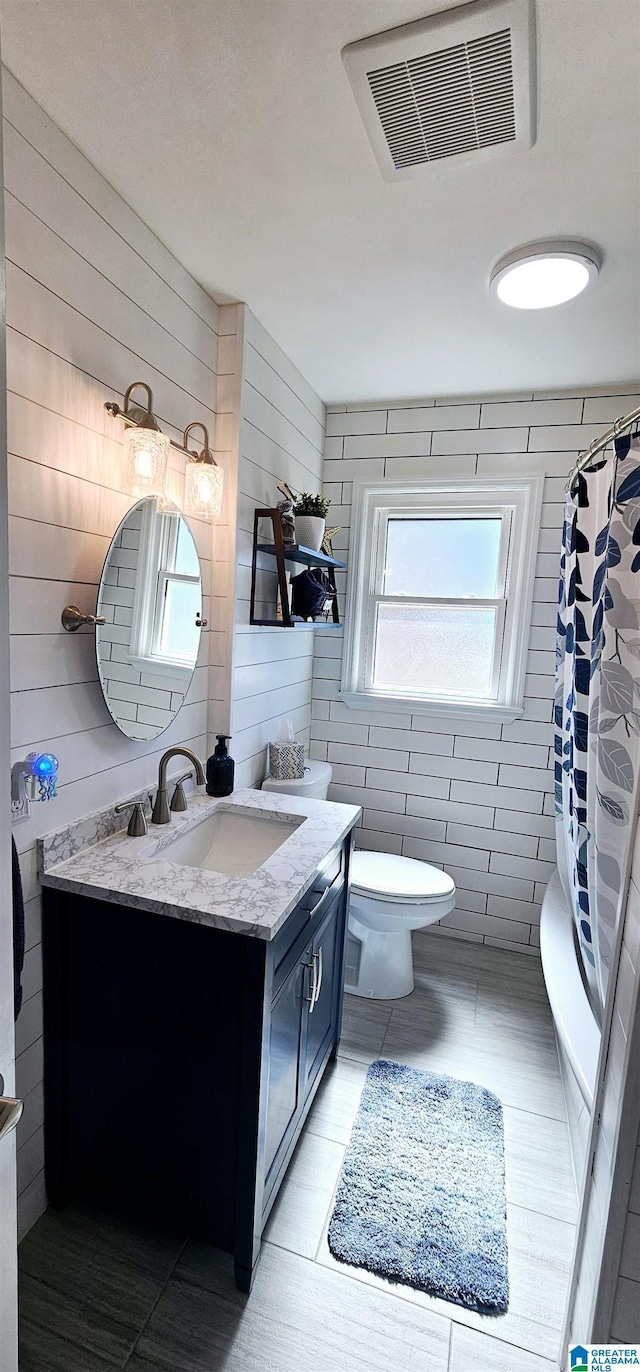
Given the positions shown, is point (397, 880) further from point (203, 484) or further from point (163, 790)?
point (203, 484)

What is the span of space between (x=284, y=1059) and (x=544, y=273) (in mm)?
2195

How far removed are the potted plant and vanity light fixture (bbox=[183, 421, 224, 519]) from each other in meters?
0.54

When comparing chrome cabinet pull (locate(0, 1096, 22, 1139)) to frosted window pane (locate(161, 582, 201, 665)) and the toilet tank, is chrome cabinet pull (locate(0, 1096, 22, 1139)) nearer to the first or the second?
frosted window pane (locate(161, 582, 201, 665))

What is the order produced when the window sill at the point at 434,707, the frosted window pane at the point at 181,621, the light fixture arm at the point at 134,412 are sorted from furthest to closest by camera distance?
1. the window sill at the point at 434,707
2. the frosted window pane at the point at 181,621
3. the light fixture arm at the point at 134,412

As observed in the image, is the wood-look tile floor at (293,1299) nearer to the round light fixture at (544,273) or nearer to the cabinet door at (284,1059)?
the cabinet door at (284,1059)

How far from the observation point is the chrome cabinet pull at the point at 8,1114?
609 mm

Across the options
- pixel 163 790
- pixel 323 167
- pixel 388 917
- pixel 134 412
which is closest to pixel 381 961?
pixel 388 917

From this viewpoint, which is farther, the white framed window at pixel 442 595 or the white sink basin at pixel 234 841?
the white framed window at pixel 442 595

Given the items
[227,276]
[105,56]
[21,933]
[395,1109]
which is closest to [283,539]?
[227,276]

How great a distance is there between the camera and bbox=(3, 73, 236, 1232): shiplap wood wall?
1.21 meters

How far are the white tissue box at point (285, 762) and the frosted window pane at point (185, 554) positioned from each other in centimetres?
88

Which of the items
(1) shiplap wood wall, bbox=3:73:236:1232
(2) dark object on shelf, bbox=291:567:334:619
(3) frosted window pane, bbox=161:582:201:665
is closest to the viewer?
(1) shiplap wood wall, bbox=3:73:236:1232

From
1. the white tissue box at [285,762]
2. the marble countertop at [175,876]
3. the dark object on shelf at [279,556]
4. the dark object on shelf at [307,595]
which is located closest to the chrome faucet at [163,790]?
the marble countertop at [175,876]

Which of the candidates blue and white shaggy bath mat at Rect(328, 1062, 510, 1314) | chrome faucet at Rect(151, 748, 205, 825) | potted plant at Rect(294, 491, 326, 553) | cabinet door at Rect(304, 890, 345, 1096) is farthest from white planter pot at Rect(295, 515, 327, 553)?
blue and white shaggy bath mat at Rect(328, 1062, 510, 1314)
